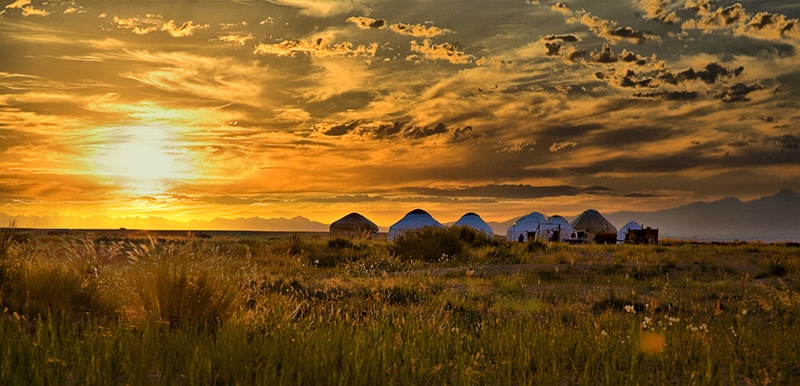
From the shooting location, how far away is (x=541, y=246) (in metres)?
31.0

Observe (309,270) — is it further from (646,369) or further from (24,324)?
(646,369)

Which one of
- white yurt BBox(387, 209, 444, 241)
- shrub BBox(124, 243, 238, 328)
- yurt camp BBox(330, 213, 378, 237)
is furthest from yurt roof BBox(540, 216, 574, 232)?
shrub BBox(124, 243, 238, 328)

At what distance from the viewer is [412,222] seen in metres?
60.2

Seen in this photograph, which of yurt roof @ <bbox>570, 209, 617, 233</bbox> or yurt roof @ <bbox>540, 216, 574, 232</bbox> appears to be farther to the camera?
yurt roof @ <bbox>570, 209, 617, 233</bbox>

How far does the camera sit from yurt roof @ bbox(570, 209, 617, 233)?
66.6 metres

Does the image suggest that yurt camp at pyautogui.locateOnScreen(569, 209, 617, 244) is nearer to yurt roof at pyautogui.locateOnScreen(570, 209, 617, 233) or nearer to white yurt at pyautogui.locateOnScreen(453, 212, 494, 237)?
yurt roof at pyautogui.locateOnScreen(570, 209, 617, 233)

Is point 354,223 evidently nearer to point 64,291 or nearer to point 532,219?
point 532,219

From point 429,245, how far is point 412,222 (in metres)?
35.6

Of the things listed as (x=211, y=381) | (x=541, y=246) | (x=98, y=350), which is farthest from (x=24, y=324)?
(x=541, y=246)

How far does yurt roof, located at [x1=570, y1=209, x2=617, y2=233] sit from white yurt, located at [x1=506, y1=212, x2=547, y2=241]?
4135 millimetres

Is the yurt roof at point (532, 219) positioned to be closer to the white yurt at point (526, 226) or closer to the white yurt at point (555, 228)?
the white yurt at point (526, 226)

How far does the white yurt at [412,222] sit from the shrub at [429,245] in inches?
1265

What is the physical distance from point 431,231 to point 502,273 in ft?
29.9

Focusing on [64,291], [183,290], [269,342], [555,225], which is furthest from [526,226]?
[269,342]
